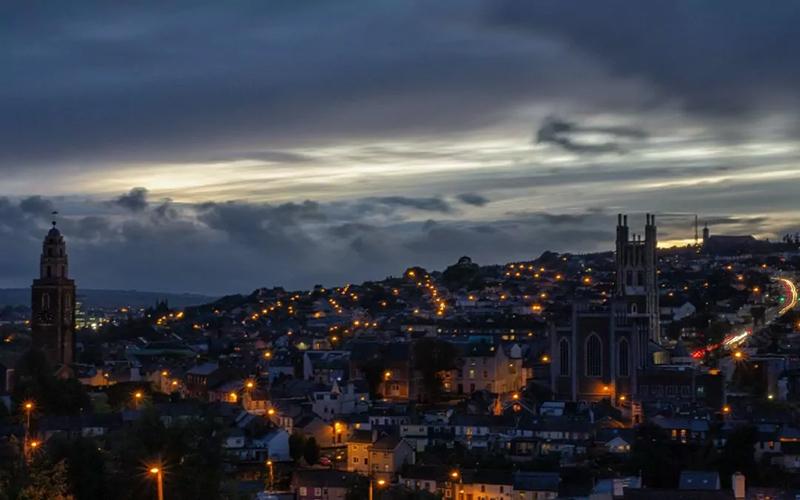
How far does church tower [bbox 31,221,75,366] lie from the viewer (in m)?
84.0

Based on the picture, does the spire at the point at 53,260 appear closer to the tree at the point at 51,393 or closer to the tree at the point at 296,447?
the tree at the point at 51,393

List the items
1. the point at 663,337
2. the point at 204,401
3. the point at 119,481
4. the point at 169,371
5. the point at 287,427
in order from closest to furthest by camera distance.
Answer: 1. the point at 119,481
2. the point at 287,427
3. the point at 204,401
4. the point at 169,371
5. the point at 663,337

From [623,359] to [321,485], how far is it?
31.7m

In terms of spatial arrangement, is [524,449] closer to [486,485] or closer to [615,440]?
[615,440]

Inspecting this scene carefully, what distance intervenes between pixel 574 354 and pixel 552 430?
61.7 ft

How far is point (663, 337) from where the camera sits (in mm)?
109250

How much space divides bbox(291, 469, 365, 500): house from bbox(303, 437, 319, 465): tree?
8573mm

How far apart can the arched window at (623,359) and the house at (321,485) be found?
29.4m

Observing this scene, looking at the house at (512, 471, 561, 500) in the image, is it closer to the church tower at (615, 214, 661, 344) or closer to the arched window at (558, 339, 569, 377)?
the arched window at (558, 339, 569, 377)

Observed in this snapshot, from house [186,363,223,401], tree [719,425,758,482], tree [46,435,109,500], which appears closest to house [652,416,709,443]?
tree [719,425,758,482]

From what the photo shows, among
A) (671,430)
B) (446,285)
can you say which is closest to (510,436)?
(671,430)

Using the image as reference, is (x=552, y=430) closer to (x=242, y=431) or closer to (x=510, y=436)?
(x=510, y=436)

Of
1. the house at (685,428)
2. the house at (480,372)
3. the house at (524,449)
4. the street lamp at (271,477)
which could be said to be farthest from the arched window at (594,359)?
the street lamp at (271,477)

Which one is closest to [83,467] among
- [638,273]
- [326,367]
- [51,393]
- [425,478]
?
[425,478]
